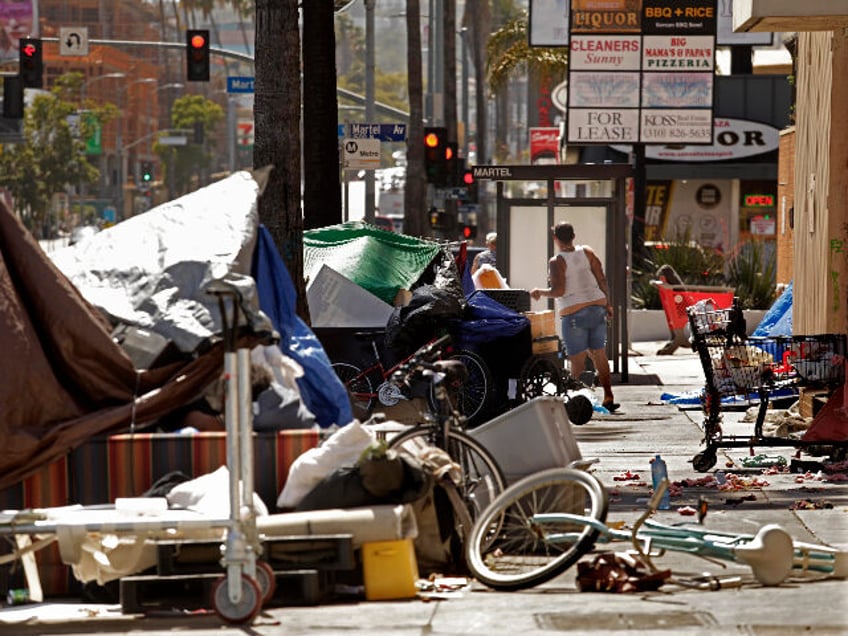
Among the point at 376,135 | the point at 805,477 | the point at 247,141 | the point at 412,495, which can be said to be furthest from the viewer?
the point at 247,141

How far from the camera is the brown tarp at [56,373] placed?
29.3ft

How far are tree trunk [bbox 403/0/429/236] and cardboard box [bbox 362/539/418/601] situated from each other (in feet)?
111

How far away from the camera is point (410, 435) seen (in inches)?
363

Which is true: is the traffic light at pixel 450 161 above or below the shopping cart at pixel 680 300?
above

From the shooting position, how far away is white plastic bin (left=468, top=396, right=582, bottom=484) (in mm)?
9789

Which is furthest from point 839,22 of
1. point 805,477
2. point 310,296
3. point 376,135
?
point 376,135

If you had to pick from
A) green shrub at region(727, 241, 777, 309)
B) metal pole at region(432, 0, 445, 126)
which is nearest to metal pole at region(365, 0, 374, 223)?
green shrub at region(727, 241, 777, 309)

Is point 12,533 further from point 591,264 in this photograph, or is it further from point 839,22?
point 591,264

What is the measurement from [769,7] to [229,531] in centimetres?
764

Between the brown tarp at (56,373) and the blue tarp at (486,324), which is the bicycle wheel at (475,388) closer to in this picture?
the blue tarp at (486,324)

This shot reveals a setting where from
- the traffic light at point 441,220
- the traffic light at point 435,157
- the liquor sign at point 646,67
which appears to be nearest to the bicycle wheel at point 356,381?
the liquor sign at point 646,67

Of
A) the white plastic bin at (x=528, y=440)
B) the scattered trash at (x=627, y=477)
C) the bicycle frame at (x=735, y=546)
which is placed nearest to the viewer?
the bicycle frame at (x=735, y=546)

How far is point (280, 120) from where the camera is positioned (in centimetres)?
1494

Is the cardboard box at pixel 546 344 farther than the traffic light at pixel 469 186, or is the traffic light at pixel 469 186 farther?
the traffic light at pixel 469 186
